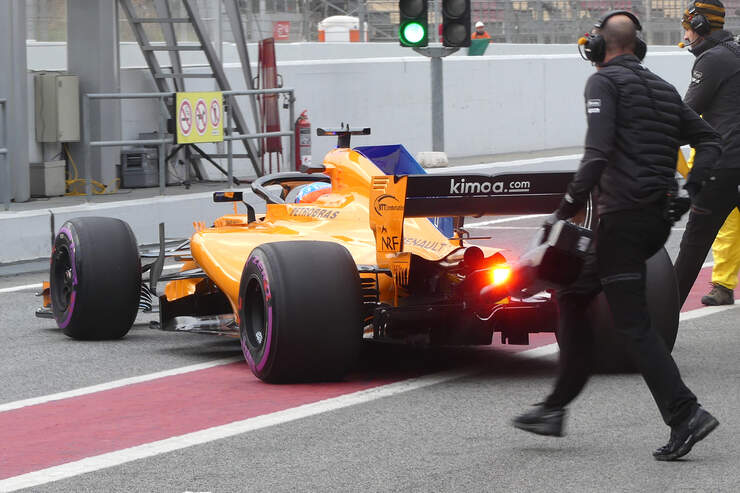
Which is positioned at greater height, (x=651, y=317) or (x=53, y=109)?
(x=53, y=109)

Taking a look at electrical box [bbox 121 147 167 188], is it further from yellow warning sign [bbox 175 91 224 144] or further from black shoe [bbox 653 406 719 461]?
black shoe [bbox 653 406 719 461]

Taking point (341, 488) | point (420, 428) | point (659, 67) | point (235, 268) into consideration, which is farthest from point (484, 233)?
point (659, 67)

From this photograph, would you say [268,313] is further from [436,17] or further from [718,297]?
[436,17]

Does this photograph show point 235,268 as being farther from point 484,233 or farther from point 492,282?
point 484,233

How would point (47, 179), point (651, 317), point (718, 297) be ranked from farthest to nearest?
1. point (47, 179)
2. point (718, 297)
3. point (651, 317)

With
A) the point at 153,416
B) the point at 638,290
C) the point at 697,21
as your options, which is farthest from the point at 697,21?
the point at 153,416

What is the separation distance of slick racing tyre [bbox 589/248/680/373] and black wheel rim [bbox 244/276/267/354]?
5.66 feet

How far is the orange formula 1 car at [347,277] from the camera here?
7305 mm

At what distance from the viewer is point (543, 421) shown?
610 centimetres

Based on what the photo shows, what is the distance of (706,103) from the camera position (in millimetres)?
9555

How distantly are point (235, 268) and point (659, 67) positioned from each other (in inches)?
804

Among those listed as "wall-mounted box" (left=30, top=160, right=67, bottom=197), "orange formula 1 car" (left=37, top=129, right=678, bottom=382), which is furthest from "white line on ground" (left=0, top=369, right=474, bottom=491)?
"wall-mounted box" (left=30, top=160, right=67, bottom=197)

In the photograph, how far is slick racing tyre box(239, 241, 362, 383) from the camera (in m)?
7.23

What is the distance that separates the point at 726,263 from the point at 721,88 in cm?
148
